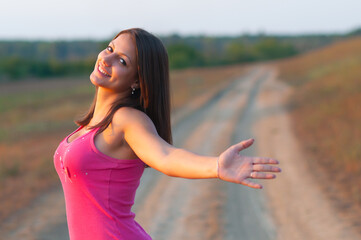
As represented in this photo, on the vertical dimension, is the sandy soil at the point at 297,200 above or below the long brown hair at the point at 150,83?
below

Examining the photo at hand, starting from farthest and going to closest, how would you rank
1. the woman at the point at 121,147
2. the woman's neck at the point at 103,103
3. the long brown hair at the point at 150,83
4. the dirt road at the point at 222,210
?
the dirt road at the point at 222,210 < the woman's neck at the point at 103,103 < the long brown hair at the point at 150,83 < the woman at the point at 121,147

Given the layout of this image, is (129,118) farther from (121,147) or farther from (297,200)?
(297,200)

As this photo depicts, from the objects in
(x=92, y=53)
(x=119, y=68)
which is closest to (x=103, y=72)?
(x=119, y=68)

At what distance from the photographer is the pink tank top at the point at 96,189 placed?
1756 millimetres

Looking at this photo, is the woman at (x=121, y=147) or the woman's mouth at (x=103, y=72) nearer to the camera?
the woman at (x=121, y=147)

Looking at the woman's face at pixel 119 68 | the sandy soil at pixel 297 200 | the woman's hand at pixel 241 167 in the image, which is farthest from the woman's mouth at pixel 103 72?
the sandy soil at pixel 297 200

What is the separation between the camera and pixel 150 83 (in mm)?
1877

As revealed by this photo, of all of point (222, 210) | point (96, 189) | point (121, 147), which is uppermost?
point (121, 147)

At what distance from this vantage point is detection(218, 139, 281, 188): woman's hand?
1.47m

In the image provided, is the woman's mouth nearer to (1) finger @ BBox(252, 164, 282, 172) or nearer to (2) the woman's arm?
(2) the woman's arm

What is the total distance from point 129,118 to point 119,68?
24 centimetres

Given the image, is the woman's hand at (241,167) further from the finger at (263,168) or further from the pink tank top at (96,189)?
the pink tank top at (96,189)

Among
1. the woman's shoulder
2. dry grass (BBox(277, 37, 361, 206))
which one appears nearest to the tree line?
dry grass (BBox(277, 37, 361, 206))

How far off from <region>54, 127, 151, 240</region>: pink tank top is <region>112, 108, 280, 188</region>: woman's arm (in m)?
0.13
